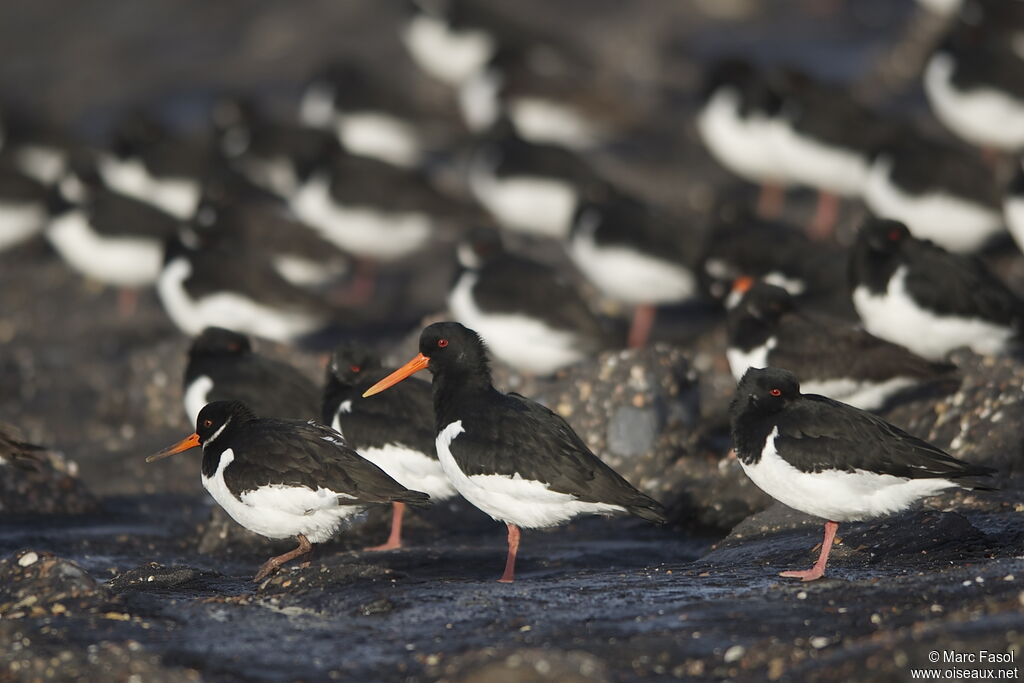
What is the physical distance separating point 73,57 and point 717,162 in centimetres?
1294

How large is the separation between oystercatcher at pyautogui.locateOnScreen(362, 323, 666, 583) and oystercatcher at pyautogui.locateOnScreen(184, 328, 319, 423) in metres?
1.89

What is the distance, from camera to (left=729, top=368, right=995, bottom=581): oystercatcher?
22.7ft

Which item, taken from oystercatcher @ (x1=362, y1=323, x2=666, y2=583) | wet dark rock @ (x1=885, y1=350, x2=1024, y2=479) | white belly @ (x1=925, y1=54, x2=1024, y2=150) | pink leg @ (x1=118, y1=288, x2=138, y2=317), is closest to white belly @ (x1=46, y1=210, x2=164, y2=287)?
pink leg @ (x1=118, y1=288, x2=138, y2=317)

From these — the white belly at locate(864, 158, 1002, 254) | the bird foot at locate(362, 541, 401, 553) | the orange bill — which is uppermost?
the white belly at locate(864, 158, 1002, 254)

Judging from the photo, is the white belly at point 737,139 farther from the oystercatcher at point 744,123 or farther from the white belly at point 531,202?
the white belly at point 531,202

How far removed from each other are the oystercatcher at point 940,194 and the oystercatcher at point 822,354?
3.56 meters

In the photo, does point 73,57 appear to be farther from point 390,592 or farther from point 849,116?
point 390,592

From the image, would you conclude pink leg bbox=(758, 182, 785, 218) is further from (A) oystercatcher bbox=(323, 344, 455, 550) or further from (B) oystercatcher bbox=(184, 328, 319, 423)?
(A) oystercatcher bbox=(323, 344, 455, 550)

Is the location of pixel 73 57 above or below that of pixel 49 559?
above

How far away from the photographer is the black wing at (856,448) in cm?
692

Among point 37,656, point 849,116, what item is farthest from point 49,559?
point 849,116

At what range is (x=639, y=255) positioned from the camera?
12414 millimetres

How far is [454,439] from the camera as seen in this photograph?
7516 millimetres

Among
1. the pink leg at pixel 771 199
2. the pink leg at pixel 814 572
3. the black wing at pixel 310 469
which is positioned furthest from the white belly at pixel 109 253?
the pink leg at pixel 814 572
